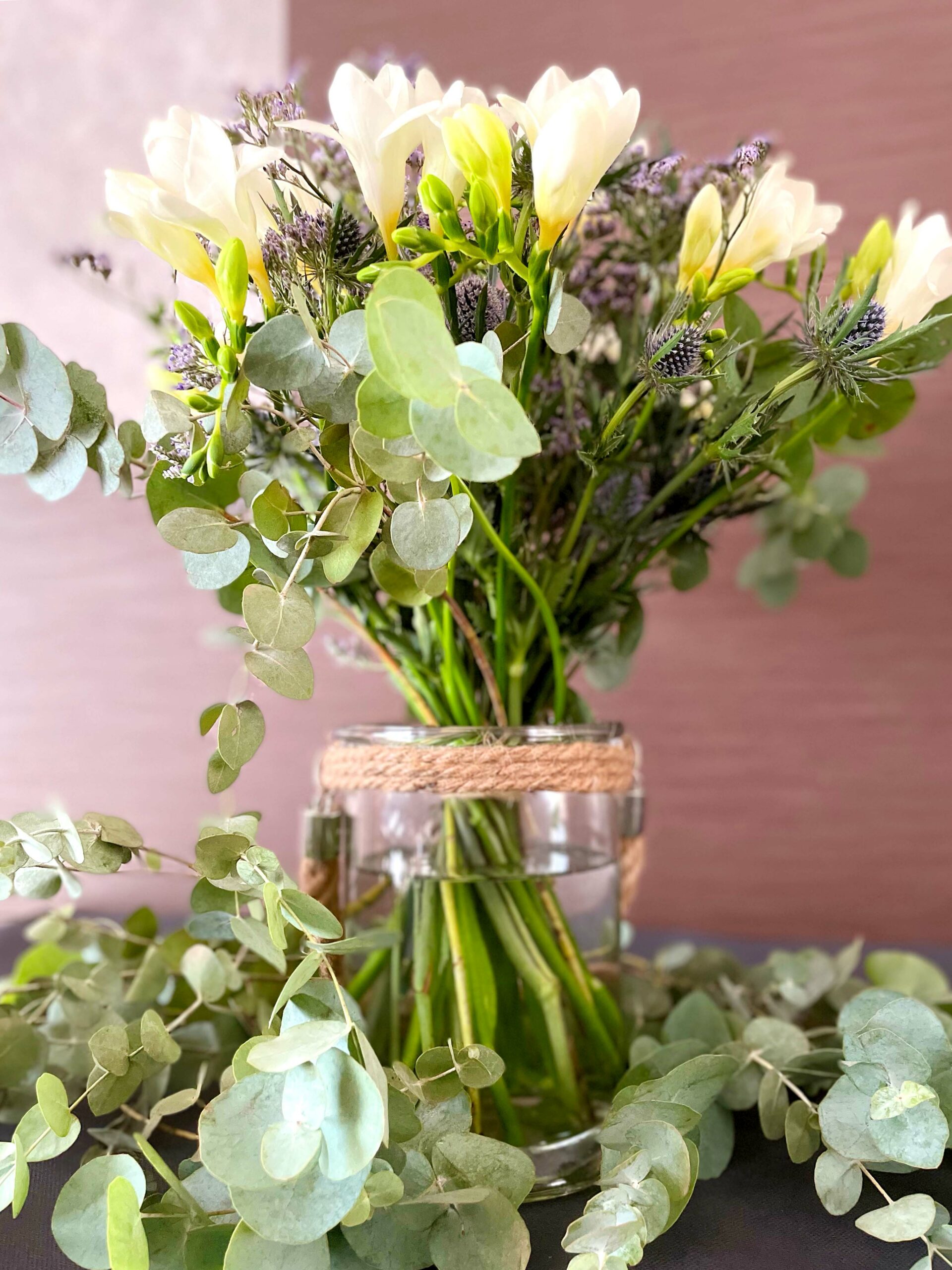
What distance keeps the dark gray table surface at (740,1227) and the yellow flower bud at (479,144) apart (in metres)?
0.39

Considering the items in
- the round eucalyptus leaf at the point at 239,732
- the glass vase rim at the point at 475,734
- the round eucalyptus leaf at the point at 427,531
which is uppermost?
the round eucalyptus leaf at the point at 427,531

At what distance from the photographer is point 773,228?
1.29 feet

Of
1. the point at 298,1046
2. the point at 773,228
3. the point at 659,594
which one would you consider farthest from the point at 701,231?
the point at 659,594

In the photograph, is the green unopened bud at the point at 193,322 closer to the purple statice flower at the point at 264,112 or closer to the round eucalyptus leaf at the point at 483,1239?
the purple statice flower at the point at 264,112

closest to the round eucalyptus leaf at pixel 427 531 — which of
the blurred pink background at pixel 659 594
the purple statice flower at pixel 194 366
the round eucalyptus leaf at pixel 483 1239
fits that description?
the purple statice flower at pixel 194 366

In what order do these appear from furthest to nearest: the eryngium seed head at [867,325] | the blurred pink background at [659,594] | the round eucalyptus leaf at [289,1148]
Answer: the blurred pink background at [659,594], the eryngium seed head at [867,325], the round eucalyptus leaf at [289,1148]

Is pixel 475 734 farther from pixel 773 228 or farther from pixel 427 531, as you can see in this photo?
pixel 773 228

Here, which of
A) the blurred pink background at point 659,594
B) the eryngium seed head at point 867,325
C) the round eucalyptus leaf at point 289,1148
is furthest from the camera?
the blurred pink background at point 659,594

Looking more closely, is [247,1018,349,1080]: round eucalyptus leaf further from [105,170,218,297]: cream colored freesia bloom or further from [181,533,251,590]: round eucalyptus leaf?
[105,170,218,297]: cream colored freesia bloom

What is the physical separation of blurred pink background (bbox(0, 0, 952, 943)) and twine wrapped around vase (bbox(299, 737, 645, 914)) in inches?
15.7

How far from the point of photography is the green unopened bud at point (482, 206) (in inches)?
13.0

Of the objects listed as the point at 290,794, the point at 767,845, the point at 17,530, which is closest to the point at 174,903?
the point at 290,794

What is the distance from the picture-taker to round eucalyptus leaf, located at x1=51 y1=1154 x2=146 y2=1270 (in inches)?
12.4

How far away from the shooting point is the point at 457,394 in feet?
0.92
